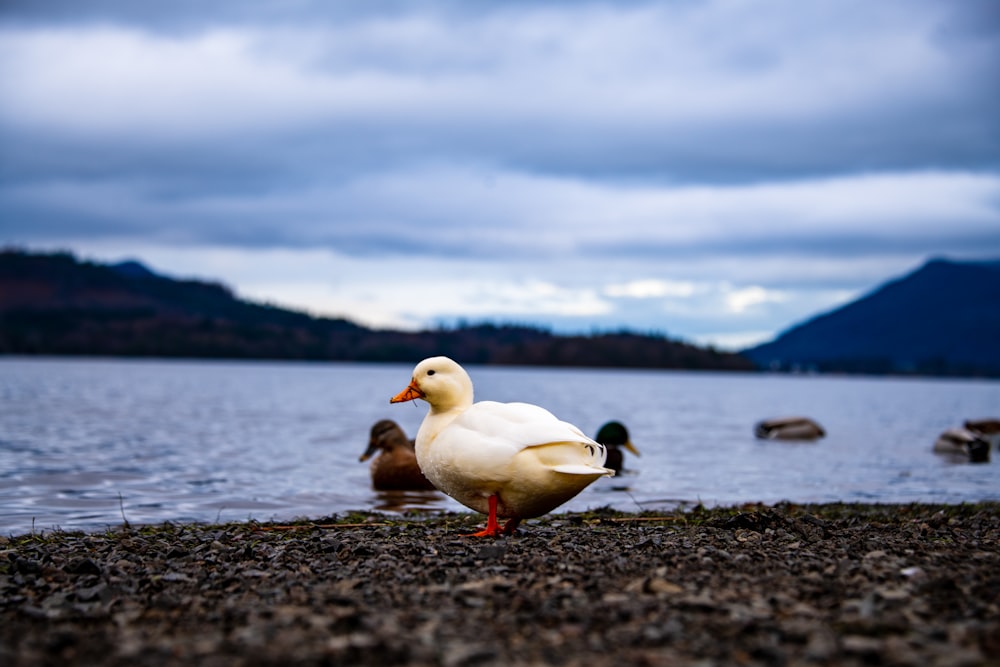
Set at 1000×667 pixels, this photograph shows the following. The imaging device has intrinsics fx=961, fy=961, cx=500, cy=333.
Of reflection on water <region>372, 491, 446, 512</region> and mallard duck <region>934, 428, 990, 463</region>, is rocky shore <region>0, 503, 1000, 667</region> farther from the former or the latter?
mallard duck <region>934, 428, 990, 463</region>

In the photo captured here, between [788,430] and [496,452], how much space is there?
27.1 meters

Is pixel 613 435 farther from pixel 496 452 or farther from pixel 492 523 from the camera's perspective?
pixel 496 452

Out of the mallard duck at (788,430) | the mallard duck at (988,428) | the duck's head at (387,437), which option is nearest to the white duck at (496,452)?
the duck's head at (387,437)

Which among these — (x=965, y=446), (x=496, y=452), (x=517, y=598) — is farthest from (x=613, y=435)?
(x=517, y=598)

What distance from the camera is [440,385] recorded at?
943 centimetres

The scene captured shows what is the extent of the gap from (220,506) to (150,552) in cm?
554

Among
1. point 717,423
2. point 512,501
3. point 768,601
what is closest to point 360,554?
point 512,501

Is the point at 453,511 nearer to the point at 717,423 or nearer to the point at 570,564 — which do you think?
the point at 570,564

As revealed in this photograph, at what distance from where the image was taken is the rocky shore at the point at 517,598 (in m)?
4.97

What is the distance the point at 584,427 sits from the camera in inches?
1431

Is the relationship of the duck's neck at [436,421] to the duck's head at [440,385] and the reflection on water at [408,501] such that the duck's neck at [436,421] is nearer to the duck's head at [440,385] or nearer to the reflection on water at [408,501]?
the duck's head at [440,385]

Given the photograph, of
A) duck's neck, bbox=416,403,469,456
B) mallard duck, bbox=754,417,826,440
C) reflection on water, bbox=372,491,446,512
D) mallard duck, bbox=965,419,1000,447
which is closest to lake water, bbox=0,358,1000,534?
reflection on water, bbox=372,491,446,512

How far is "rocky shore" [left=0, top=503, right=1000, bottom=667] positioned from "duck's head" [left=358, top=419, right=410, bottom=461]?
26.5ft

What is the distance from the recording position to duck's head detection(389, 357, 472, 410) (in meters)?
9.39
